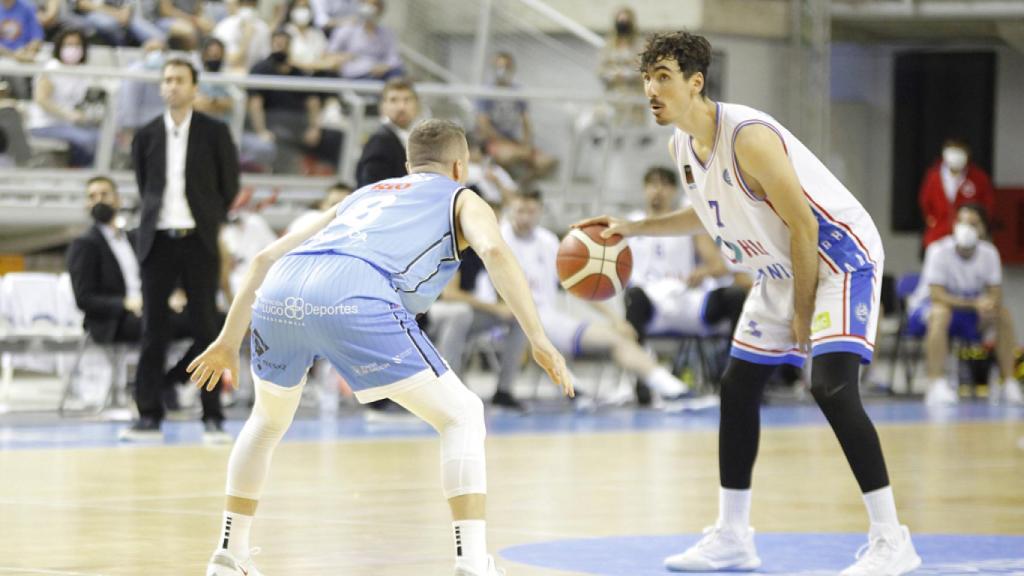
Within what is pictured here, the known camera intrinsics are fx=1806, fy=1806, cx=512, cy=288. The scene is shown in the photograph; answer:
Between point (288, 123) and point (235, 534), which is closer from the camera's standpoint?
point (235, 534)

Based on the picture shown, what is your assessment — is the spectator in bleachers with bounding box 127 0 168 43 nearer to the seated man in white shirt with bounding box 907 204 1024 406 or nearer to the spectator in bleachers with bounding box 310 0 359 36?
the spectator in bleachers with bounding box 310 0 359 36

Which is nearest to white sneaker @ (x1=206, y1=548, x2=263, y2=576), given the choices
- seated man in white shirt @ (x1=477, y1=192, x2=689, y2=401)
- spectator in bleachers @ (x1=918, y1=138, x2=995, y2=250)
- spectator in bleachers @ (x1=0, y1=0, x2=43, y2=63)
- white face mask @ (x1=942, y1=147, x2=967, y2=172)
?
seated man in white shirt @ (x1=477, y1=192, x2=689, y2=401)

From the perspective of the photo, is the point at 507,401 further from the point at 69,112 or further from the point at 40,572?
the point at 40,572

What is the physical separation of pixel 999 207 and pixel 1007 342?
847cm

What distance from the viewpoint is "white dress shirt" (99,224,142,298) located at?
12.7 meters

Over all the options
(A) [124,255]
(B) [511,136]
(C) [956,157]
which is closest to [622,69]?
(B) [511,136]

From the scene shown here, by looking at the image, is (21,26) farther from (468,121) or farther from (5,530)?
(5,530)

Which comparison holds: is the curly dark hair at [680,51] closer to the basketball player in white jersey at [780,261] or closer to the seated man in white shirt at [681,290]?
the basketball player in white jersey at [780,261]

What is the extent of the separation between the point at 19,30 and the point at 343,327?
1123 centimetres

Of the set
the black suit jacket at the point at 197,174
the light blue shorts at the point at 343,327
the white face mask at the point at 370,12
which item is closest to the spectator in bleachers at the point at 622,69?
the white face mask at the point at 370,12

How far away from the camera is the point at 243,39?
16.9m

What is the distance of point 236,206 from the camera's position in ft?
48.7

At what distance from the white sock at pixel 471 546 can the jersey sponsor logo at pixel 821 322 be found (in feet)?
4.85

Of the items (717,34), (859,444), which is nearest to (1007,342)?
(717,34)
